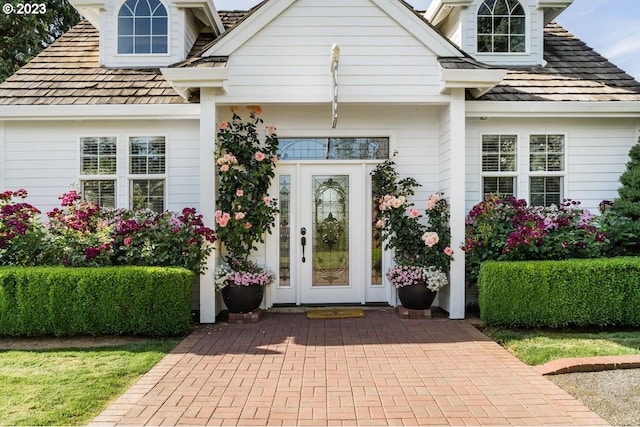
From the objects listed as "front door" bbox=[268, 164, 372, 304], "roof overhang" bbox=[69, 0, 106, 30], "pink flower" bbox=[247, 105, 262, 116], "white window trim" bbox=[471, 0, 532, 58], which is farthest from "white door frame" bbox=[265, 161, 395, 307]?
"roof overhang" bbox=[69, 0, 106, 30]

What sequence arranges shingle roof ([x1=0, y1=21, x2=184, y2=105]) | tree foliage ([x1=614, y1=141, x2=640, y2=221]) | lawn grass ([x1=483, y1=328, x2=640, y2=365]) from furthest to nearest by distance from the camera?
shingle roof ([x1=0, y1=21, x2=184, y2=105]) → tree foliage ([x1=614, y1=141, x2=640, y2=221]) → lawn grass ([x1=483, y1=328, x2=640, y2=365])

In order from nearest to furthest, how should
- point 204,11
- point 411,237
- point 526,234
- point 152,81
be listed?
1. point 526,234
2. point 411,237
3. point 152,81
4. point 204,11

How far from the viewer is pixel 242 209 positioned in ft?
22.2

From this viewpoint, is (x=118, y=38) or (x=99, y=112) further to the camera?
(x=118, y=38)

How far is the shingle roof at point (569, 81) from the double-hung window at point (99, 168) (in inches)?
238

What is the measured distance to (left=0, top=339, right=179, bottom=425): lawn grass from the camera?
11.7 feet

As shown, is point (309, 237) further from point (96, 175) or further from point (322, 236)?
point (96, 175)

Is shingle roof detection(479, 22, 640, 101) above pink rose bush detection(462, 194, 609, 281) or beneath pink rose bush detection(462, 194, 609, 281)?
above

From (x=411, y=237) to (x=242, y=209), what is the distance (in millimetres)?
2588

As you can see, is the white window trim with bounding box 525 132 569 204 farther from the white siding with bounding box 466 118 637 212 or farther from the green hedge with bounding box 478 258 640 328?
the green hedge with bounding box 478 258 640 328

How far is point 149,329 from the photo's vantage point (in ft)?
19.0

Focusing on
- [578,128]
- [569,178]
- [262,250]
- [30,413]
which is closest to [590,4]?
[578,128]

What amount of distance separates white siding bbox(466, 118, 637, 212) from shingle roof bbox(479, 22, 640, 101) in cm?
40

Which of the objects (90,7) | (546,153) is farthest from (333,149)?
(90,7)
